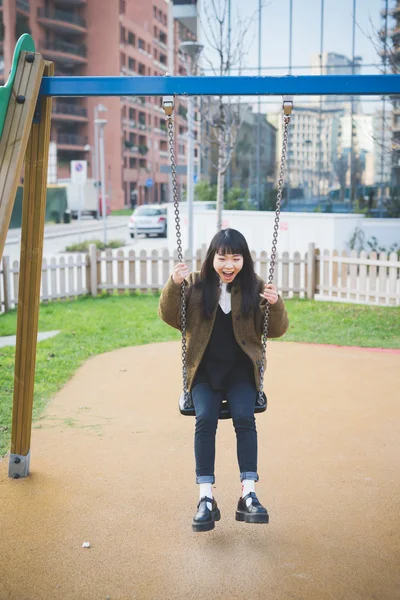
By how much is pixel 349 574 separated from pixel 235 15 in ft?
60.7

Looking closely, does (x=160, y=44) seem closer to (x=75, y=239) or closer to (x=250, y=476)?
(x=75, y=239)

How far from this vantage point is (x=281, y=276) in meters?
11.8

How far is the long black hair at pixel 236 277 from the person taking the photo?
3.38 m

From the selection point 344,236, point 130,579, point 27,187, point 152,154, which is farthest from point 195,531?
point 152,154

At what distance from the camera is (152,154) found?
2477 inches

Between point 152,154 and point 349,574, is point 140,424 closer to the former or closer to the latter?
point 349,574

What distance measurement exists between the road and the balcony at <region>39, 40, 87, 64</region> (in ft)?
57.4

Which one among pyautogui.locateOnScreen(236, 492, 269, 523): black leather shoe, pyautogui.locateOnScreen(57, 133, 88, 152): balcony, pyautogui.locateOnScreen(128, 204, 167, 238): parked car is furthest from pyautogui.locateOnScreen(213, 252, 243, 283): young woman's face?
pyautogui.locateOnScreen(57, 133, 88, 152): balcony

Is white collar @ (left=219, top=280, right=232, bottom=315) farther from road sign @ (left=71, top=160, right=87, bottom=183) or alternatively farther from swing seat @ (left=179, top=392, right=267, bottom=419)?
road sign @ (left=71, top=160, right=87, bottom=183)

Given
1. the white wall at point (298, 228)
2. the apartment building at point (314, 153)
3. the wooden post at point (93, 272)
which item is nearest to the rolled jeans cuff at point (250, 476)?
the wooden post at point (93, 272)

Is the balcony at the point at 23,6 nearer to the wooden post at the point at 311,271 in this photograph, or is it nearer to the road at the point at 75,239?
the road at the point at 75,239

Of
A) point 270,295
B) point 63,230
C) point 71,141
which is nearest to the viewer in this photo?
point 270,295

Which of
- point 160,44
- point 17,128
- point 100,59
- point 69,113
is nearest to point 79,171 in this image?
point 17,128

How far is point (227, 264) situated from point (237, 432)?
847 millimetres
